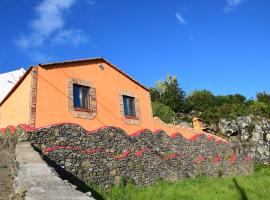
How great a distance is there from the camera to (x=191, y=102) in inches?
1575

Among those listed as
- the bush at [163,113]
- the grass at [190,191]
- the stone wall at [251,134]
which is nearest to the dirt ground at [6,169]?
the grass at [190,191]

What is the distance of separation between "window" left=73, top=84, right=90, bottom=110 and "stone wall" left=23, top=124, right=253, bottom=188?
394 cm

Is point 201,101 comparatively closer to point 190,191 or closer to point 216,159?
point 216,159

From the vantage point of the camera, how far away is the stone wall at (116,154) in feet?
45.1

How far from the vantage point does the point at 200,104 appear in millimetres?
39688

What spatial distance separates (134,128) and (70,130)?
8.67 metres

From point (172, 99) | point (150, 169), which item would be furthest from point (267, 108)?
point (150, 169)

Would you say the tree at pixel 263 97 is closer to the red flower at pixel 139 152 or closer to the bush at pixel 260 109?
the bush at pixel 260 109

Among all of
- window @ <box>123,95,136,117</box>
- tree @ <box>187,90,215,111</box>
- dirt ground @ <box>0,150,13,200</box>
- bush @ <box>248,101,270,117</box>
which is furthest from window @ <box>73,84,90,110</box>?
tree @ <box>187,90,215,111</box>

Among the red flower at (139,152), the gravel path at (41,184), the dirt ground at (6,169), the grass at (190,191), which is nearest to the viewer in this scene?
the gravel path at (41,184)

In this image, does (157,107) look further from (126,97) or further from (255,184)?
(255,184)

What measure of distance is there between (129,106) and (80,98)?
423 centimetres

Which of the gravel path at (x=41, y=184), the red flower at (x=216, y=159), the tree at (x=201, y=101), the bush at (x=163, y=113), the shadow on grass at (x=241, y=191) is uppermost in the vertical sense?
the tree at (x=201, y=101)

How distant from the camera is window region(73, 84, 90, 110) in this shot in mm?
20105
